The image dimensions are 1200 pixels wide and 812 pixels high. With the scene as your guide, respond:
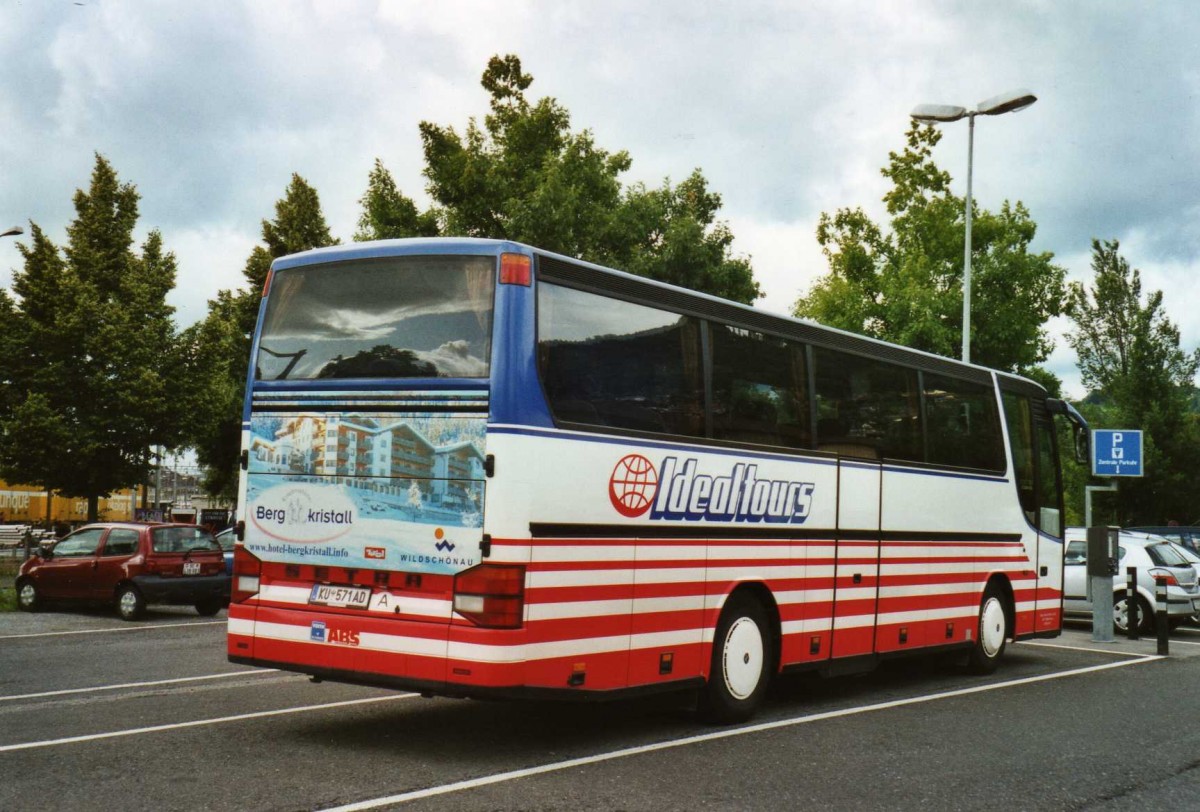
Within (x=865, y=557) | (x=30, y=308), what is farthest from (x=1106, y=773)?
(x=30, y=308)

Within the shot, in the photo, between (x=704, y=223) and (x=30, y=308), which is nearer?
(x=30, y=308)

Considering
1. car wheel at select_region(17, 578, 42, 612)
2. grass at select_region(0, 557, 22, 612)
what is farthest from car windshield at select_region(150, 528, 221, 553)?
grass at select_region(0, 557, 22, 612)

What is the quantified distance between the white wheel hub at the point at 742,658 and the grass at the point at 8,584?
50.1ft

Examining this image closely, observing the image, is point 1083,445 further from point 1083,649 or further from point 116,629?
point 116,629

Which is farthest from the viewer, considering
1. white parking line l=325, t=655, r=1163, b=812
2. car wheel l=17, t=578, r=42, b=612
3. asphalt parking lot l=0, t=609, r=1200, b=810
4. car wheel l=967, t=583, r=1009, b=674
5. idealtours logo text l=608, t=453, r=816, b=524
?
car wheel l=17, t=578, r=42, b=612

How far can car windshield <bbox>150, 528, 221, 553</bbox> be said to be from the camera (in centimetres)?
1903

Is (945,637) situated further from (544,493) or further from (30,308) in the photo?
(30,308)

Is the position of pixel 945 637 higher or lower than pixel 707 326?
lower

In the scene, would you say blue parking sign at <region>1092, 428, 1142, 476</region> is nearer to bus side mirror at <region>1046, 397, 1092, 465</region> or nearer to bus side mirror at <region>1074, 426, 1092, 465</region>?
bus side mirror at <region>1046, 397, 1092, 465</region>

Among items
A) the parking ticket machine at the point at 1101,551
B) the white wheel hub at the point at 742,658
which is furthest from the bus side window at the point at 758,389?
the parking ticket machine at the point at 1101,551

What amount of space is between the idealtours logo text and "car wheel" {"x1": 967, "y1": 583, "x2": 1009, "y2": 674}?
4.12 metres

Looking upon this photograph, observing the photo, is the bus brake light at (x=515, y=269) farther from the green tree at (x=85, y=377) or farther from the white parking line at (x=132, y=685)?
the green tree at (x=85, y=377)

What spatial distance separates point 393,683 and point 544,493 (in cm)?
154

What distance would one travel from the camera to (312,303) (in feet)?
28.1
